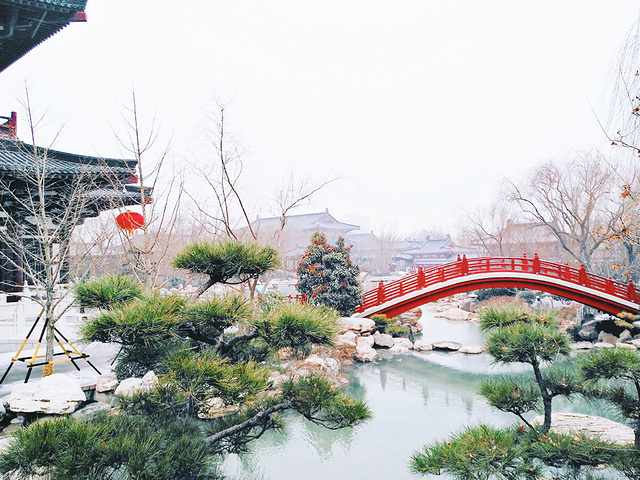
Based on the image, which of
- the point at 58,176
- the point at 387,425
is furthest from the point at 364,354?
the point at 58,176

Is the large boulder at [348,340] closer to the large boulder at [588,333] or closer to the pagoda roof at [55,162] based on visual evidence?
the pagoda roof at [55,162]

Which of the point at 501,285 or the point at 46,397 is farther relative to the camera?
the point at 501,285

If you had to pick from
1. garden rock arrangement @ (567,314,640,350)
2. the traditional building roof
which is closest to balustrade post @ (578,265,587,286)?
garden rock arrangement @ (567,314,640,350)

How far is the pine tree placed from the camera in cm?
921

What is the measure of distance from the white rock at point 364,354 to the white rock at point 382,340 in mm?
869

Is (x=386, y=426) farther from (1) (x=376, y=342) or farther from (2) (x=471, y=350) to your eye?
(2) (x=471, y=350)

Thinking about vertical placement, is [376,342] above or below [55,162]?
below

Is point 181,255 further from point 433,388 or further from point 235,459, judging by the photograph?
point 433,388

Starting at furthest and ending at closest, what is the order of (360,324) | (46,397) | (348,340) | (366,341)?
(360,324)
(366,341)
(348,340)
(46,397)

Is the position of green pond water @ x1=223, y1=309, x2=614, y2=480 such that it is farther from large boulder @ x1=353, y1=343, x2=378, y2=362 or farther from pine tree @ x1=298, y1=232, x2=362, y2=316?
pine tree @ x1=298, y1=232, x2=362, y2=316

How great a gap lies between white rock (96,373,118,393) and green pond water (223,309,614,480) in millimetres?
1429

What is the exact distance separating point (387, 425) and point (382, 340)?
4.49 metres

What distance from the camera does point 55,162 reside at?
5625 millimetres

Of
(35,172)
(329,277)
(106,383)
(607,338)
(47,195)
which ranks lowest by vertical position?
(607,338)
